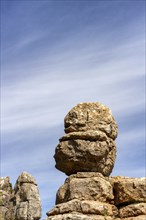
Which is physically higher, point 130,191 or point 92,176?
point 92,176

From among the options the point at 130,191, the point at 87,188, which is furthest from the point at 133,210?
the point at 87,188

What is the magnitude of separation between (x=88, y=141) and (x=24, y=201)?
72.3 ft

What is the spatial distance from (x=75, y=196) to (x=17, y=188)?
23.1 m

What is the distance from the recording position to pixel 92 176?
13539mm

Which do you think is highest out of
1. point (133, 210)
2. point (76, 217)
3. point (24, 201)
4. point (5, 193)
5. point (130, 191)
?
point (5, 193)

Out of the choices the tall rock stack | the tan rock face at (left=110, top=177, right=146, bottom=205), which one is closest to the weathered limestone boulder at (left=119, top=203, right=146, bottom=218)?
the tall rock stack

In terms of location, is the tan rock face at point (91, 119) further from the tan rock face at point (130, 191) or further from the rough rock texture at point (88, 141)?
the tan rock face at point (130, 191)

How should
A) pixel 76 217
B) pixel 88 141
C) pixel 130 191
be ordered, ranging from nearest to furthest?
pixel 76 217 → pixel 130 191 → pixel 88 141

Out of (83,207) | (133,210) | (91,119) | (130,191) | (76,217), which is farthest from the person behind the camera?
(91,119)

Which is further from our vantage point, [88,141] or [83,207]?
[88,141]

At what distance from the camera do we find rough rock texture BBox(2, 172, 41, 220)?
34.0 meters

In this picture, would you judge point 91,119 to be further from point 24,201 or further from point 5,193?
point 5,193

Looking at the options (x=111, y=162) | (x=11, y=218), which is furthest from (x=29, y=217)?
(x=111, y=162)

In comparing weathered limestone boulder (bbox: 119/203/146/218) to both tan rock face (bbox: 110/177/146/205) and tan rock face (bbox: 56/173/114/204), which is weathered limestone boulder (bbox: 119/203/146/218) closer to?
tan rock face (bbox: 110/177/146/205)
